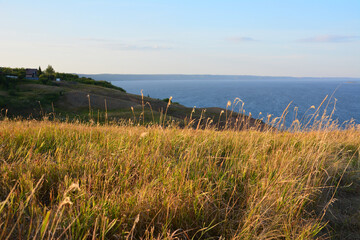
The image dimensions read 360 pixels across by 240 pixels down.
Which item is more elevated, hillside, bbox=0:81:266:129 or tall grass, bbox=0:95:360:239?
tall grass, bbox=0:95:360:239

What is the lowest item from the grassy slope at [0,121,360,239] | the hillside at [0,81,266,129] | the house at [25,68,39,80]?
the hillside at [0,81,266,129]

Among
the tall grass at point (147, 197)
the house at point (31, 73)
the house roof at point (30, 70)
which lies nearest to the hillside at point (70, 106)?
the house at point (31, 73)

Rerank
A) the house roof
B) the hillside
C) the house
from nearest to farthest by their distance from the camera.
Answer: the hillside, the house, the house roof

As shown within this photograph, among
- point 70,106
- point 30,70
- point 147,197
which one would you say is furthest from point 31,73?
point 147,197

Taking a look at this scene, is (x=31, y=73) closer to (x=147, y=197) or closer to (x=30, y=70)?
(x=30, y=70)

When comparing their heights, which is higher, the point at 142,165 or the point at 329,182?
the point at 142,165

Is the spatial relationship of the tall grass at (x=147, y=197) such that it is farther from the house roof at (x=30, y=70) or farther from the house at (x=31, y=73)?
the house roof at (x=30, y=70)

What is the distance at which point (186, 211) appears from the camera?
2.96 m

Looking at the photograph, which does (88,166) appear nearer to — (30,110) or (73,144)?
(73,144)

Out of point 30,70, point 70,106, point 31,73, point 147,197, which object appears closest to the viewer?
point 147,197

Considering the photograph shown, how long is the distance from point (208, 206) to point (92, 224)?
4.16ft

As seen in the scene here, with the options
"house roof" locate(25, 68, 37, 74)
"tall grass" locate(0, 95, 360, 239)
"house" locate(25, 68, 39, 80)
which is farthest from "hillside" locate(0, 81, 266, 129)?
"tall grass" locate(0, 95, 360, 239)

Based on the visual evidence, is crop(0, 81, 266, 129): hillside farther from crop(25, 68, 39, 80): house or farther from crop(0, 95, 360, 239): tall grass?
crop(0, 95, 360, 239): tall grass

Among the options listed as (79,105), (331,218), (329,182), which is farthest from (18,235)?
(79,105)
